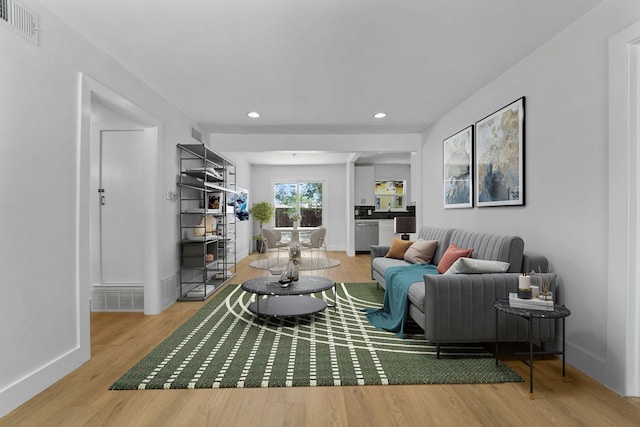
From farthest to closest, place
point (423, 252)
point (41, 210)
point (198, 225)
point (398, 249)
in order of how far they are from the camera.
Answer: point (198, 225) → point (398, 249) → point (423, 252) → point (41, 210)

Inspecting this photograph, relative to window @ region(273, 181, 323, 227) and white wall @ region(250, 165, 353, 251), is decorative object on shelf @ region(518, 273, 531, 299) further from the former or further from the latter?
window @ region(273, 181, 323, 227)

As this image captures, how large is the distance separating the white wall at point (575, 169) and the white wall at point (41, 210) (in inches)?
141

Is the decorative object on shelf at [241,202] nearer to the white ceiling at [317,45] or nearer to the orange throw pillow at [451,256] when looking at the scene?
the white ceiling at [317,45]

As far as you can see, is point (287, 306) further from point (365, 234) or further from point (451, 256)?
point (365, 234)

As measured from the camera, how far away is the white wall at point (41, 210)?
2064mm

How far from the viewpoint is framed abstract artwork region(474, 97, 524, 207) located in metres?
3.20

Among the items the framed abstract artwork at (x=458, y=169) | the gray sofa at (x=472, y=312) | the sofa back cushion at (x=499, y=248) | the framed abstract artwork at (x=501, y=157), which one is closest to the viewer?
the gray sofa at (x=472, y=312)

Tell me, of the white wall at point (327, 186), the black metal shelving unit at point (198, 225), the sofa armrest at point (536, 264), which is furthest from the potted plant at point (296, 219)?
the sofa armrest at point (536, 264)

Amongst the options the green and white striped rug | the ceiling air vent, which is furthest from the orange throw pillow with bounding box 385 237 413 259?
the ceiling air vent

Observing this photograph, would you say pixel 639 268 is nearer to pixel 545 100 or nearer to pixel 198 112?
pixel 545 100

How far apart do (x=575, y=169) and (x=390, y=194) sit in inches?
280

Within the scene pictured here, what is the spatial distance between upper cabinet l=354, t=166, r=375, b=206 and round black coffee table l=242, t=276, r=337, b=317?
5.79 meters

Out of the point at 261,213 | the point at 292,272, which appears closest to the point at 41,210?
the point at 292,272

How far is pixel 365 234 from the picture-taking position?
30.7ft
